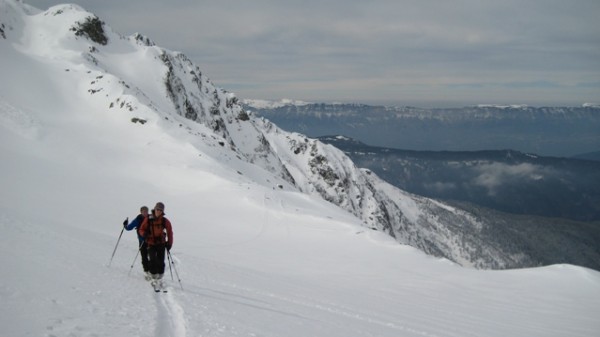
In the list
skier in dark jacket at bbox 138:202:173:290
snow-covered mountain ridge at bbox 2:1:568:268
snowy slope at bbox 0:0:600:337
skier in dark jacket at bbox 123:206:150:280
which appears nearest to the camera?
snowy slope at bbox 0:0:600:337

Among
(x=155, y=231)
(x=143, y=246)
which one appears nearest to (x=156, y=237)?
(x=155, y=231)

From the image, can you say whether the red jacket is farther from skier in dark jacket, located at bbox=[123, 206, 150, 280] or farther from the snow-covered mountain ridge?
the snow-covered mountain ridge

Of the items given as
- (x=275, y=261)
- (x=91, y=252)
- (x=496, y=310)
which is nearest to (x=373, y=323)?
(x=496, y=310)

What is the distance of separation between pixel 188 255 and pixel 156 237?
9.23 m

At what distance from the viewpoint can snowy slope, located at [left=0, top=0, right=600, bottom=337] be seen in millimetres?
9914

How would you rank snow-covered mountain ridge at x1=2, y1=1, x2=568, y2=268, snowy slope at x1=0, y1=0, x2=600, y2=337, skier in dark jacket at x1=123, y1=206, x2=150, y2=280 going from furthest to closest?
snow-covered mountain ridge at x1=2, y1=1, x2=568, y2=268, skier in dark jacket at x1=123, y1=206, x2=150, y2=280, snowy slope at x1=0, y1=0, x2=600, y2=337

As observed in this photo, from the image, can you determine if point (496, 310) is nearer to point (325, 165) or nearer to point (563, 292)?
point (563, 292)

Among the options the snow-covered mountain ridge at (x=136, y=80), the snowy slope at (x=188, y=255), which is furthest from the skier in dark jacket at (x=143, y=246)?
the snow-covered mountain ridge at (x=136, y=80)

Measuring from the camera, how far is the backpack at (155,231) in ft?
42.8

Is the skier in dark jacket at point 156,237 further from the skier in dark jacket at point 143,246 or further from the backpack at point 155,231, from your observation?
the skier in dark jacket at point 143,246

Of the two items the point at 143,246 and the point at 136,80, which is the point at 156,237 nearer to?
the point at 143,246

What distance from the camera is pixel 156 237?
43.0 ft

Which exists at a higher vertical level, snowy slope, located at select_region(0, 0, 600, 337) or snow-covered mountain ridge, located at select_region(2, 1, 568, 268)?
snow-covered mountain ridge, located at select_region(2, 1, 568, 268)

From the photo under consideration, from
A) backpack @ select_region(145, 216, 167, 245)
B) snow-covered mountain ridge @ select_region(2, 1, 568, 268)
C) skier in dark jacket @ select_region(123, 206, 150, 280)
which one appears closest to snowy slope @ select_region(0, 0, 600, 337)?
skier in dark jacket @ select_region(123, 206, 150, 280)
